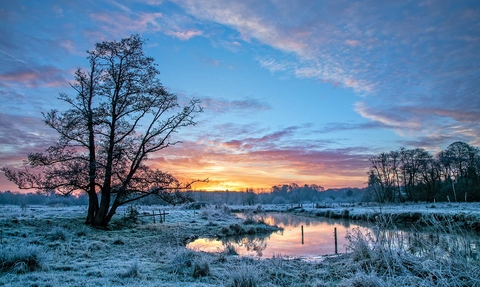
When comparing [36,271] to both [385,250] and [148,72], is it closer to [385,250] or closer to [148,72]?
[385,250]

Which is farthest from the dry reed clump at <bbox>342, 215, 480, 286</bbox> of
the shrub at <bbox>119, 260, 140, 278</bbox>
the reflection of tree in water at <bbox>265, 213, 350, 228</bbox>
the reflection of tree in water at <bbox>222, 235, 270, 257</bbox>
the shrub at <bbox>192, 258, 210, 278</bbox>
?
the reflection of tree in water at <bbox>265, 213, 350, 228</bbox>

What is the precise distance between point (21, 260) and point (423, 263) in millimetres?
9199

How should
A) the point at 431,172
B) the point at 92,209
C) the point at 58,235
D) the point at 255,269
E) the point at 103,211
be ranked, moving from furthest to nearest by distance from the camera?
the point at 431,172 → the point at 92,209 → the point at 103,211 → the point at 58,235 → the point at 255,269

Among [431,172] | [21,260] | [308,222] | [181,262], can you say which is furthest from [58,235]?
[431,172]

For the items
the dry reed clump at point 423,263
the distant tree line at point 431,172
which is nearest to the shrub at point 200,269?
the dry reed clump at point 423,263

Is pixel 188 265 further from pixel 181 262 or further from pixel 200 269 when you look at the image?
pixel 200 269

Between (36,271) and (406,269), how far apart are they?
8409 mm

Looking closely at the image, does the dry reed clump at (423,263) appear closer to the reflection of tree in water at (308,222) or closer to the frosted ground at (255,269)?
the frosted ground at (255,269)

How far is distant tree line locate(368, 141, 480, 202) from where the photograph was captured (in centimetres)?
4828

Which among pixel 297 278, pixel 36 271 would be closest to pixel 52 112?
pixel 36 271

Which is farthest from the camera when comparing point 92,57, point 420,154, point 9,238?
point 420,154

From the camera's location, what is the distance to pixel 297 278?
7.15m

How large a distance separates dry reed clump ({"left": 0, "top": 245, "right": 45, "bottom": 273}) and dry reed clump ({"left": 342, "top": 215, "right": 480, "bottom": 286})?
24.1 feet

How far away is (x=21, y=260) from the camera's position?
709 centimetres
